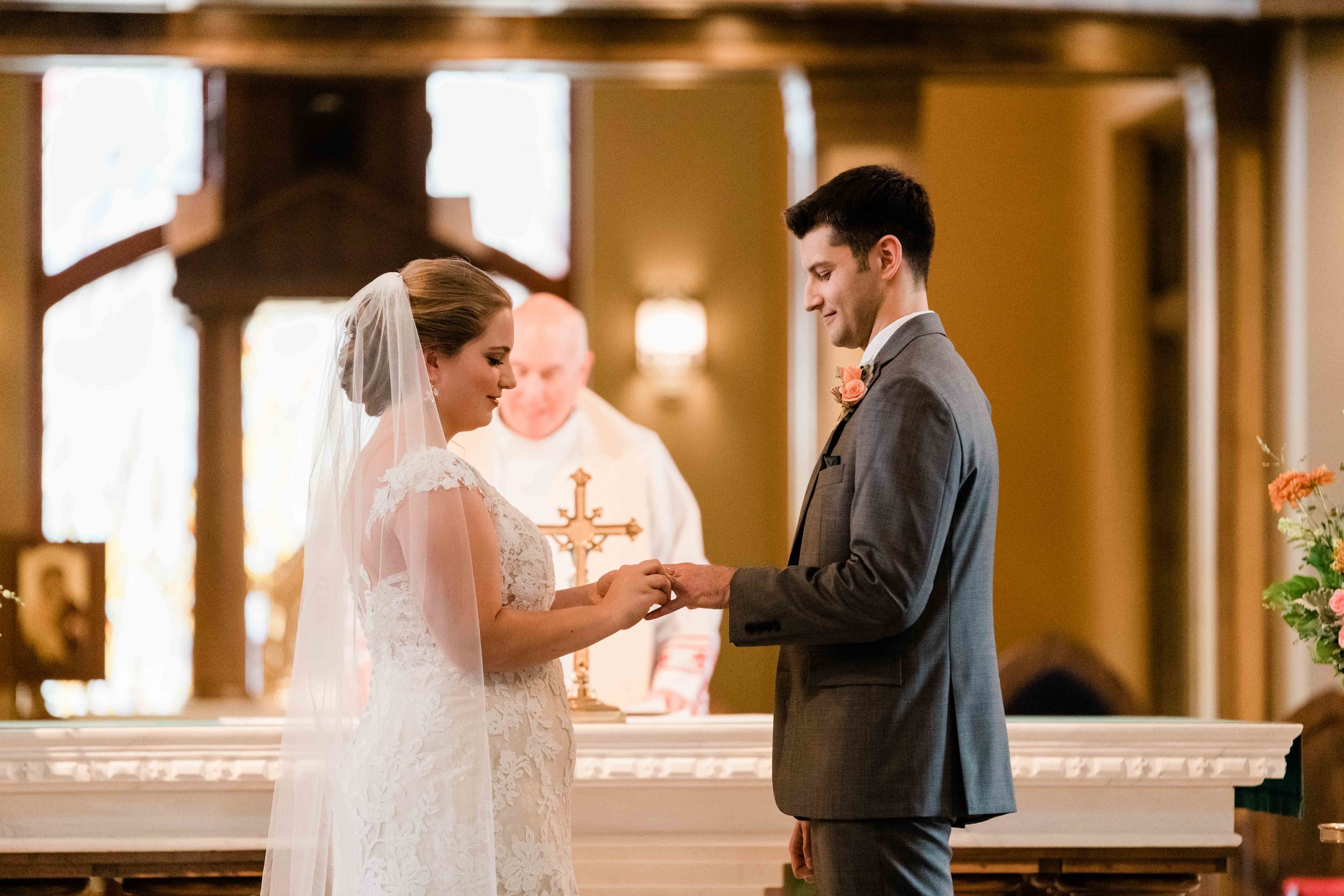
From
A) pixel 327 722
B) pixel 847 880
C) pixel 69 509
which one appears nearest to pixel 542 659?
pixel 327 722

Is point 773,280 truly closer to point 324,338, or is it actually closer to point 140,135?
point 324,338

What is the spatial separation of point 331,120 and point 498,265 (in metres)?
1.01

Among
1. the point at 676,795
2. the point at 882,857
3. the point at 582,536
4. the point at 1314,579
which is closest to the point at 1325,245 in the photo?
the point at 1314,579

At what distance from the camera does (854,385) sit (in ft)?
7.57

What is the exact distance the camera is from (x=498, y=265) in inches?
238

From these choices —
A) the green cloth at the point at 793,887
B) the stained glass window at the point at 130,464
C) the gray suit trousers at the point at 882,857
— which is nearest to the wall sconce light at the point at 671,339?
the stained glass window at the point at 130,464

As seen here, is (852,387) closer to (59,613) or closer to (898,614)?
(898,614)

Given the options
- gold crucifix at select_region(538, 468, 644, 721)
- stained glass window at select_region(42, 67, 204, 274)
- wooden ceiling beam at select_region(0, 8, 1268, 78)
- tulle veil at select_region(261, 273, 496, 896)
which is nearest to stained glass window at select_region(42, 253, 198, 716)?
stained glass window at select_region(42, 67, 204, 274)

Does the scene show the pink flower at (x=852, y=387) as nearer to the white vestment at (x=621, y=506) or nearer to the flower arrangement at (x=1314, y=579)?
the flower arrangement at (x=1314, y=579)

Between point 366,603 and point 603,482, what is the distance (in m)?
2.79

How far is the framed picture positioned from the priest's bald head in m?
1.99

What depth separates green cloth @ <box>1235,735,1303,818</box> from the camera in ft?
11.2

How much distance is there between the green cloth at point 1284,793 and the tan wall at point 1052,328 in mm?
2516

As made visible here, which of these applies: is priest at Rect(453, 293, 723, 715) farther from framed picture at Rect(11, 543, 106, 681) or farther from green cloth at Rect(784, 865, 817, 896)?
framed picture at Rect(11, 543, 106, 681)
